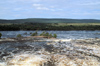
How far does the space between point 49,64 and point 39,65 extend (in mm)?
486

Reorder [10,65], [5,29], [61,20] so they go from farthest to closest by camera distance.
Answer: [61,20]
[5,29]
[10,65]

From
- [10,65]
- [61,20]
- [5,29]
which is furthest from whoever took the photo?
[61,20]

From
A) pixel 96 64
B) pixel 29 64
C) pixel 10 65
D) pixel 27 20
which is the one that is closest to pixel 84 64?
pixel 96 64

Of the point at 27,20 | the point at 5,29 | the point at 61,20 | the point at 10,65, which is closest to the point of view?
the point at 10,65

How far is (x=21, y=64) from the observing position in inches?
289

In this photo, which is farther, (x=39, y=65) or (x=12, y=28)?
(x=12, y=28)

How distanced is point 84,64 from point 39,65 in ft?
6.38

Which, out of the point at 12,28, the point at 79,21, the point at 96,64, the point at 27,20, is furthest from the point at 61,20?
the point at 96,64

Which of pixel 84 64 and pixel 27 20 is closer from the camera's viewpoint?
pixel 84 64

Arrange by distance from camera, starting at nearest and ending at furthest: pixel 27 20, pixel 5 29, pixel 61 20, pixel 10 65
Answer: pixel 10 65 → pixel 5 29 → pixel 27 20 → pixel 61 20

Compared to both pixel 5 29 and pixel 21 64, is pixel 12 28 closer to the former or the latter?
pixel 5 29

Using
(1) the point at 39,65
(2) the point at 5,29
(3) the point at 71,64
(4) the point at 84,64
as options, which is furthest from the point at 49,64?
(2) the point at 5,29

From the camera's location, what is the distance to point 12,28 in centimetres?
7775

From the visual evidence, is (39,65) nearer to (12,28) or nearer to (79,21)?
(12,28)
